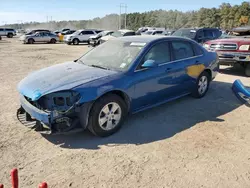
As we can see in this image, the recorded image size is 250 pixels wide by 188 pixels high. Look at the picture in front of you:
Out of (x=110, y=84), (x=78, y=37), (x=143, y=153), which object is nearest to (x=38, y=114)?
(x=110, y=84)

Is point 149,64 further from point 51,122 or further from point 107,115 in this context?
point 51,122

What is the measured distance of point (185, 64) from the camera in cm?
554

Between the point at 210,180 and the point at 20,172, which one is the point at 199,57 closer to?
the point at 210,180

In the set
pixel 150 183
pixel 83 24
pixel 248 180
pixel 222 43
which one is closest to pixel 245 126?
pixel 248 180

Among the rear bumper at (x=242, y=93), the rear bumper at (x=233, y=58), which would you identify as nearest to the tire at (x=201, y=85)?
the rear bumper at (x=242, y=93)

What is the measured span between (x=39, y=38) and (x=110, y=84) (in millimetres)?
27674

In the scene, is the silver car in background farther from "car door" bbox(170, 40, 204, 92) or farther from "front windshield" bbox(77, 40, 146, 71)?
"car door" bbox(170, 40, 204, 92)

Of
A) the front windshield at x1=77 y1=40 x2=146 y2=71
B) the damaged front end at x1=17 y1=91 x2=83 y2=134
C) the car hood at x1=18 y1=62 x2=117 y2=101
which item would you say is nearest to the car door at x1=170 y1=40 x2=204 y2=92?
the front windshield at x1=77 y1=40 x2=146 y2=71

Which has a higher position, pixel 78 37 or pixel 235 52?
pixel 78 37

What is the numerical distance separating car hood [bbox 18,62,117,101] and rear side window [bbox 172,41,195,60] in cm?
175

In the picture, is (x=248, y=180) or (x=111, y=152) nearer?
(x=248, y=180)

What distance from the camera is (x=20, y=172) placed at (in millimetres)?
3199

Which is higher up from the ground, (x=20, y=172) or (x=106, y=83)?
(x=106, y=83)

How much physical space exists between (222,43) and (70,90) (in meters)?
7.19
